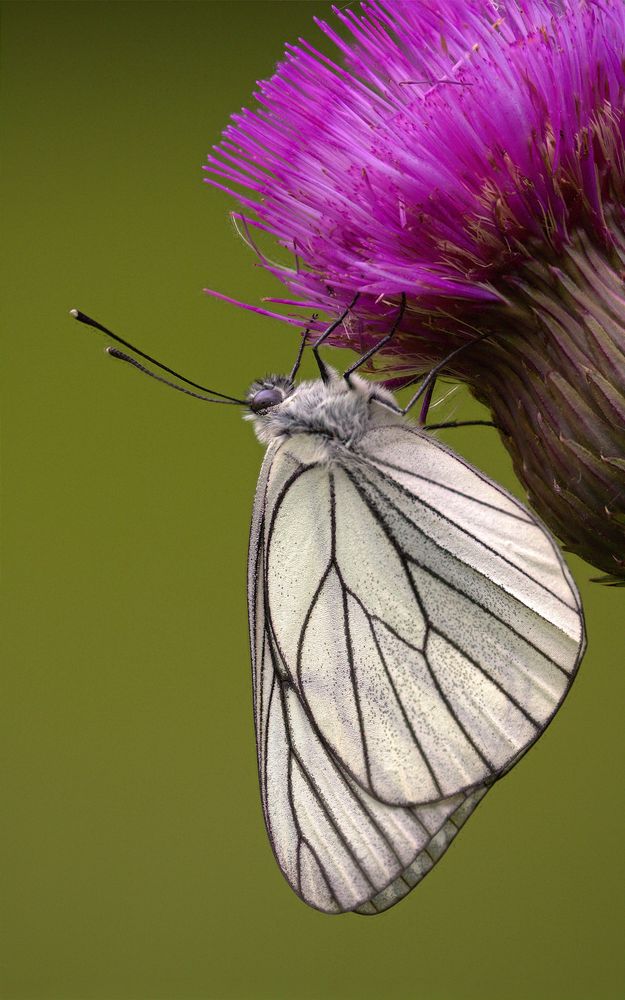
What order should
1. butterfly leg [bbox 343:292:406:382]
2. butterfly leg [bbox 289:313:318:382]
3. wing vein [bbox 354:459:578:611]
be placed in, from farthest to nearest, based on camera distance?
butterfly leg [bbox 289:313:318:382]
butterfly leg [bbox 343:292:406:382]
wing vein [bbox 354:459:578:611]

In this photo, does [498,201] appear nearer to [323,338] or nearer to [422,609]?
[323,338]

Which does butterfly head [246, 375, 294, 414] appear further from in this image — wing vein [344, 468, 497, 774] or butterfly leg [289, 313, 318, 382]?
wing vein [344, 468, 497, 774]

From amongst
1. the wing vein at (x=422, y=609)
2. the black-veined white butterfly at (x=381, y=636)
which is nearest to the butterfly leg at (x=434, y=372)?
the black-veined white butterfly at (x=381, y=636)

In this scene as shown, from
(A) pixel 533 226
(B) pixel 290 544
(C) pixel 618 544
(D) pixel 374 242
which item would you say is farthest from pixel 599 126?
(B) pixel 290 544

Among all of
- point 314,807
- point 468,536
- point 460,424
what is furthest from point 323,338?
point 314,807

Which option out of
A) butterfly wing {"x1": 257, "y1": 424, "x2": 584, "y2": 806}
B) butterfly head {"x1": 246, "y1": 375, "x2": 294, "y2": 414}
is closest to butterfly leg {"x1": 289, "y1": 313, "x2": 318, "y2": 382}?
butterfly head {"x1": 246, "y1": 375, "x2": 294, "y2": 414}

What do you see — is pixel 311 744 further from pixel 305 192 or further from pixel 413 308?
pixel 305 192

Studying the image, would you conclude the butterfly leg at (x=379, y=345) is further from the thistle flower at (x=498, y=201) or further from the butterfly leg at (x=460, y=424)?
the butterfly leg at (x=460, y=424)
